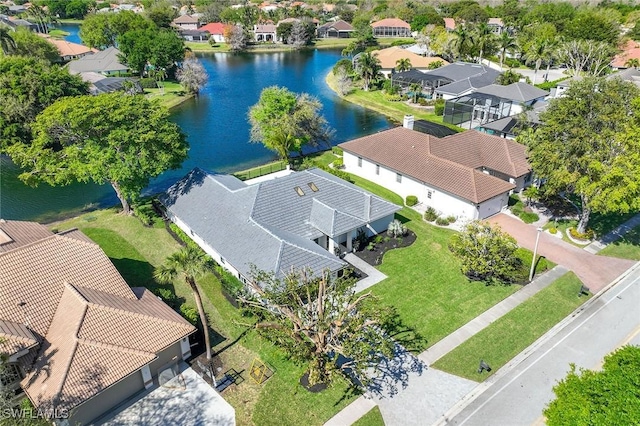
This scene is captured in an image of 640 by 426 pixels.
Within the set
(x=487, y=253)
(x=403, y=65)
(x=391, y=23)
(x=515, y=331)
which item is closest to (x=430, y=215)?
(x=487, y=253)

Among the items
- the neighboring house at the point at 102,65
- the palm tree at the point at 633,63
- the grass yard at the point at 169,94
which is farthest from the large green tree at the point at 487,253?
the neighboring house at the point at 102,65

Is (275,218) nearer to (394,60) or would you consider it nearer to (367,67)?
(367,67)

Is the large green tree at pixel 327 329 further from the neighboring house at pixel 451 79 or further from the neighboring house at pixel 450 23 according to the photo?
the neighboring house at pixel 450 23

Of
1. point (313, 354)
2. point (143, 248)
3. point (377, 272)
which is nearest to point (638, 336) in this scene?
point (377, 272)

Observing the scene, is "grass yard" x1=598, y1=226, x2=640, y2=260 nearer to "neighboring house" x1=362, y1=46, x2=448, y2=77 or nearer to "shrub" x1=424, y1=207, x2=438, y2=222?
"shrub" x1=424, y1=207, x2=438, y2=222

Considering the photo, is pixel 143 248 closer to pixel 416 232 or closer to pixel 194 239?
pixel 194 239

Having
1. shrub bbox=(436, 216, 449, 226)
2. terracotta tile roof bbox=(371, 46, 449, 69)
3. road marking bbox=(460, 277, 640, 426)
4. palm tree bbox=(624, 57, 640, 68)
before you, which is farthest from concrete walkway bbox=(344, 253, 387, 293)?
palm tree bbox=(624, 57, 640, 68)
